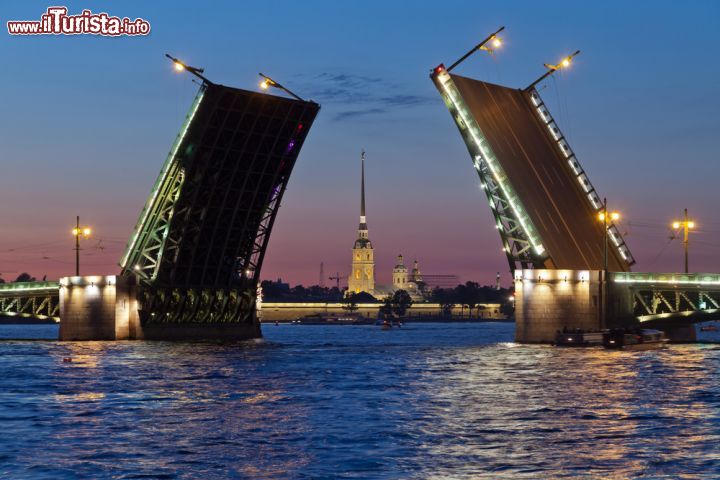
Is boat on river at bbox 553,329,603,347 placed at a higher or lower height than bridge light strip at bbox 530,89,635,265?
lower

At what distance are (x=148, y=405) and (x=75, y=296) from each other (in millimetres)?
43352

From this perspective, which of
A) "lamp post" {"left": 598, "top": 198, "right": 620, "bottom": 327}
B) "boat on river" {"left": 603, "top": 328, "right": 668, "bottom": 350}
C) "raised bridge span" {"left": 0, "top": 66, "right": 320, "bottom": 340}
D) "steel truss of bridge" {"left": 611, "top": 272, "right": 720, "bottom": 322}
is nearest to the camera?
"raised bridge span" {"left": 0, "top": 66, "right": 320, "bottom": 340}

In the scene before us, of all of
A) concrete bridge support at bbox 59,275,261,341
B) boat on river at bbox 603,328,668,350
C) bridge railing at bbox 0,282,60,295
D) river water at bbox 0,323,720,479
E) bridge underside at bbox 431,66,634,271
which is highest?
bridge underside at bbox 431,66,634,271

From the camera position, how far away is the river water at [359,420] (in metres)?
23.2

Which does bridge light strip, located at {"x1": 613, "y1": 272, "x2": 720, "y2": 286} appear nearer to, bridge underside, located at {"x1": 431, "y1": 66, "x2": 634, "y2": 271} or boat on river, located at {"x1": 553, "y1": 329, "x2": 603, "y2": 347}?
bridge underside, located at {"x1": 431, "y1": 66, "x2": 634, "y2": 271}

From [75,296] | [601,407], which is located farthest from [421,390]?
[75,296]

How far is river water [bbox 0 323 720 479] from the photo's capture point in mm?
23172

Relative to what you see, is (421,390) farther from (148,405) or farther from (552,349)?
(552,349)

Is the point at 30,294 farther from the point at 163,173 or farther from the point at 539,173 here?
the point at 539,173

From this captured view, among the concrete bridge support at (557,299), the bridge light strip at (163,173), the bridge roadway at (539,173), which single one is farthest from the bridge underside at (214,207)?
the concrete bridge support at (557,299)

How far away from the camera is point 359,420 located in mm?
31375

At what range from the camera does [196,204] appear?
68938 millimetres

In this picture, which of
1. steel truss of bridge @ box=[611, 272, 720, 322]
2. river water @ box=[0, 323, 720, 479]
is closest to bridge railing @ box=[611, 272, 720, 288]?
steel truss of bridge @ box=[611, 272, 720, 322]

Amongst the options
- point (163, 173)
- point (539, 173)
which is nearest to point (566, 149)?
point (539, 173)
